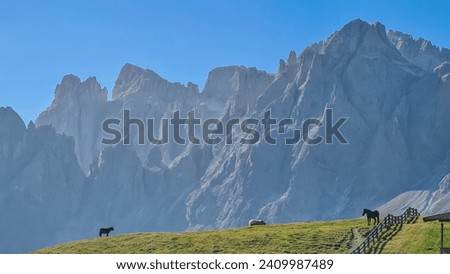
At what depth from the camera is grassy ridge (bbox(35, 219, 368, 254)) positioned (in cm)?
8600

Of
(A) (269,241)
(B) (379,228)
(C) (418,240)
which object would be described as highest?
(A) (269,241)

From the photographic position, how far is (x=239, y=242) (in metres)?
90.5

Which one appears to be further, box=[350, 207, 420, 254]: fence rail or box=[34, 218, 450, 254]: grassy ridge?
box=[34, 218, 450, 254]: grassy ridge

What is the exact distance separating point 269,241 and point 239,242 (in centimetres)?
301

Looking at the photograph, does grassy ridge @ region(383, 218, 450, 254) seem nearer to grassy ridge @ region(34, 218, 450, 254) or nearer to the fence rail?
grassy ridge @ region(34, 218, 450, 254)

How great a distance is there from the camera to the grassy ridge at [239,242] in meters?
86.0

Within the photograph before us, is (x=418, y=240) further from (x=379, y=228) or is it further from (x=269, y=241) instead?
(x=269, y=241)

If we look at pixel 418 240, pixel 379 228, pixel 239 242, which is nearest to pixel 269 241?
pixel 239 242

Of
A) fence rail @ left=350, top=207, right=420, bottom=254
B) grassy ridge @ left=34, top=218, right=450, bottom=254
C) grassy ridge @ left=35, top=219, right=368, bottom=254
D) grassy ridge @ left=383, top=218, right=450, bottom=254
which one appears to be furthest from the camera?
grassy ridge @ left=35, top=219, right=368, bottom=254

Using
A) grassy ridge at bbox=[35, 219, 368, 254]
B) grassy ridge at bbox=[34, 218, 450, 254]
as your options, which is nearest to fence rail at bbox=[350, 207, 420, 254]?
grassy ridge at bbox=[34, 218, 450, 254]

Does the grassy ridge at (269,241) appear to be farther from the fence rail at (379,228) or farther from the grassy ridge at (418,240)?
the fence rail at (379,228)
